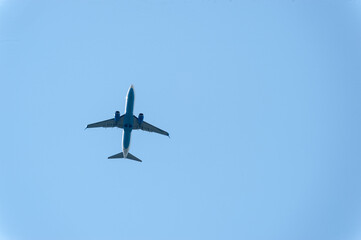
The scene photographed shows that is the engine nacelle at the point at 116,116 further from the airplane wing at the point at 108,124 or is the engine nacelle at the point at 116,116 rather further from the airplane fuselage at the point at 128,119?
the airplane fuselage at the point at 128,119

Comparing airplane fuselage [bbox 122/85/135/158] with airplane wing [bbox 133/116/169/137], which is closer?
airplane fuselage [bbox 122/85/135/158]

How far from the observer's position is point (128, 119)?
62.7 metres

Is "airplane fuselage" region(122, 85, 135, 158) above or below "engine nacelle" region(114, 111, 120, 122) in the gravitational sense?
below

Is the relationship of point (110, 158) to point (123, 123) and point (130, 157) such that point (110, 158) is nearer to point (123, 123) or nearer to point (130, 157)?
point (130, 157)

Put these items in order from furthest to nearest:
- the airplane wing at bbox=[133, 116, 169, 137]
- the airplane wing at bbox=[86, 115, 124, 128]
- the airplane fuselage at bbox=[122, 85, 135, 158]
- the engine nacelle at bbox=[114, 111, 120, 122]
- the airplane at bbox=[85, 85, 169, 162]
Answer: the airplane wing at bbox=[133, 116, 169, 137] < the airplane wing at bbox=[86, 115, 124, 128] < the engine nacelle at bbox=[114, 111, 120, 122] < the airplane at bbox=[85, 85, 169, 162] < the airplane fuselage at bbox=[122, 85, 135, 158]

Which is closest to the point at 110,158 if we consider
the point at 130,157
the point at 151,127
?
the point at 130,157

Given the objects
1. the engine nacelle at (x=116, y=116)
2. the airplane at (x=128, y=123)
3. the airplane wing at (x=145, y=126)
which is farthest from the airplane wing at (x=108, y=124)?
the airplane wing at (x=145, y=126)

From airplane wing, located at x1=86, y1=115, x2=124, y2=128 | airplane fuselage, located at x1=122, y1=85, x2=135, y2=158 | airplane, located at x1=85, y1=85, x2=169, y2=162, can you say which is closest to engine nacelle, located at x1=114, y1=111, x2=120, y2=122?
airplane, located at x1=85, y1=85, x2=169, y2=162

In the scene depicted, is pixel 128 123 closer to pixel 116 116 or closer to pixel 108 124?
pixel 116 116

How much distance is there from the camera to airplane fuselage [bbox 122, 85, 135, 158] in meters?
60.4

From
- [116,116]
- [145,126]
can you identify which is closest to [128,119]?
[116,116]

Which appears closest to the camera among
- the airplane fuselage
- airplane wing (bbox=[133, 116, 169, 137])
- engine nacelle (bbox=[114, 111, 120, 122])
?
the airplane fuselage

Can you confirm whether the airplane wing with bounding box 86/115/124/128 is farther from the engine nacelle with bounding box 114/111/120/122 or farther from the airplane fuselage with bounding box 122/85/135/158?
the airplane fuselage with bounding box 122/85/135/158

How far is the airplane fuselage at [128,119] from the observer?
60403mm
